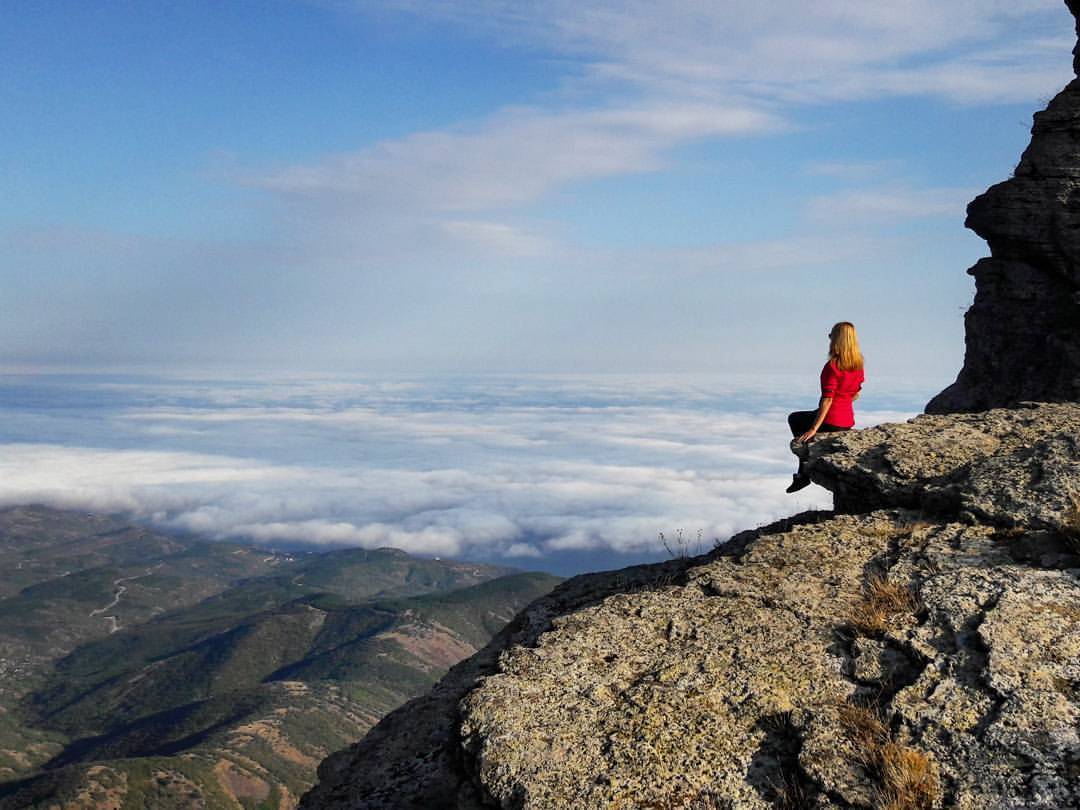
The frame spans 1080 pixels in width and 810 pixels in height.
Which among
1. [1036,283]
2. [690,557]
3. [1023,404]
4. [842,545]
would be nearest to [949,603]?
[842,545]

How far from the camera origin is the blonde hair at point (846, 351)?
16594mm

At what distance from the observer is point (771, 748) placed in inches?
328

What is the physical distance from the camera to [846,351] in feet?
54.4

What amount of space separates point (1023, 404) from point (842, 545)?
23.5ft

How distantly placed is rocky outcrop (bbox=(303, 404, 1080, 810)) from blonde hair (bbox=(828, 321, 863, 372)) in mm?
2817

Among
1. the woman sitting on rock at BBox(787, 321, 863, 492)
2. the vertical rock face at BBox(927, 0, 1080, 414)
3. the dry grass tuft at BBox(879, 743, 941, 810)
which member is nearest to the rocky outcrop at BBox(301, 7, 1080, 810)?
the dry grass tuft at BBox(879, 743, 941, 810)

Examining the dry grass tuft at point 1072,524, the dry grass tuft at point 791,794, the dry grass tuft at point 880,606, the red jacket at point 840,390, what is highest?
the red jacket at point 840,390

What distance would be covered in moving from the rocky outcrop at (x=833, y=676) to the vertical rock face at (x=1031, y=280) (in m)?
12.1

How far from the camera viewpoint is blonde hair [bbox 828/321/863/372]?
54.4 ft

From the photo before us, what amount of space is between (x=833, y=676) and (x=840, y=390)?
29.3ft

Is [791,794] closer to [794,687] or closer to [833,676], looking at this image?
[794,687]

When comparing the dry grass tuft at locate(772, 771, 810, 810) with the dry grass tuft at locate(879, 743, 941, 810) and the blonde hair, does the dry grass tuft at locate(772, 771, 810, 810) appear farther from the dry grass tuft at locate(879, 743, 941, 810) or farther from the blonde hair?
the blonde hair

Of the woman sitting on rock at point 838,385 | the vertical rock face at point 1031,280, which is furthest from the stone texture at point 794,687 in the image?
the vertical rock face at point 1031,280

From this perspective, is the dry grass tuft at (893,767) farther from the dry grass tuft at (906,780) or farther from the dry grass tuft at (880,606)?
the dry grass tuft at (880,606)
